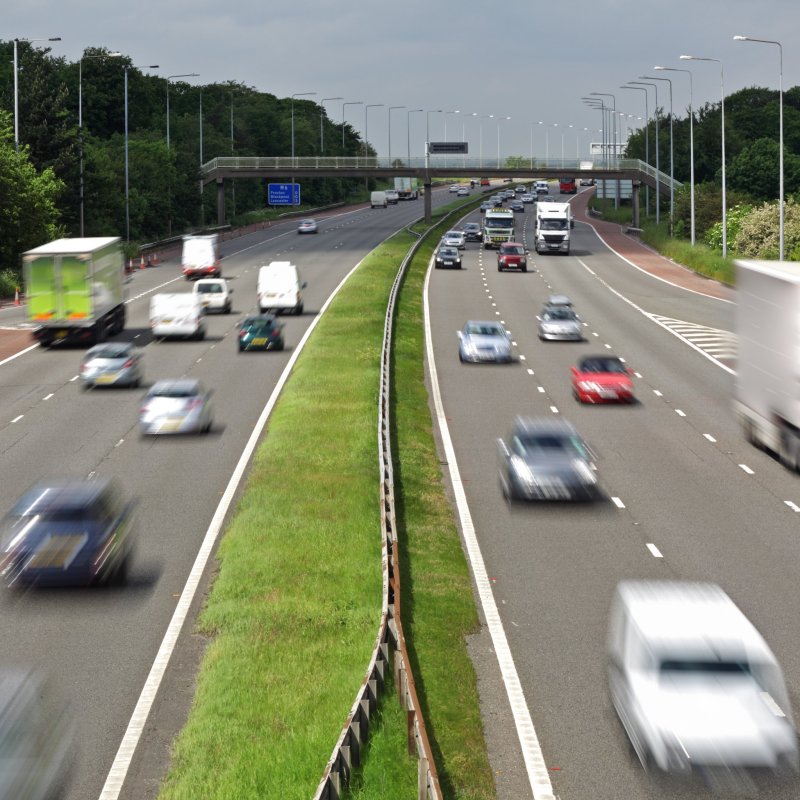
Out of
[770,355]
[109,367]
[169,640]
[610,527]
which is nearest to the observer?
[169,640]

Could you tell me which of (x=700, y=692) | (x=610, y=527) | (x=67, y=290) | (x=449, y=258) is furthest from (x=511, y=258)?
(x=700, y=692)

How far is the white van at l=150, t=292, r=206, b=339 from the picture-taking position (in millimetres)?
57281

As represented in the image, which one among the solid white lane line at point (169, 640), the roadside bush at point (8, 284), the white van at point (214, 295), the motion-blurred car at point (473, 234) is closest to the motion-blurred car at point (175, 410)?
the solid white lane line at point (169, 640)

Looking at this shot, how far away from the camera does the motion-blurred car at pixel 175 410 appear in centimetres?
3722

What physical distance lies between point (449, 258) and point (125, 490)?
5974cm

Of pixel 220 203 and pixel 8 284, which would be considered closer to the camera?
pixel 8 284

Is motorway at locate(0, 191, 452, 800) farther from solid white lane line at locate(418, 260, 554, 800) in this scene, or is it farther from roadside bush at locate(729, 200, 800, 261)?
roadside bush at locate(729, 200, 800, 261)

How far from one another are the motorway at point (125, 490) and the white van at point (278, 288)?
0.88m

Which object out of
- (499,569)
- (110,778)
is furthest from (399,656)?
(499,569)

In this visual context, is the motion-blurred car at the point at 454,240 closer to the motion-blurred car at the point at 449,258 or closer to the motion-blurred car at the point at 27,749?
the motion-blurred car at the point at 449,258

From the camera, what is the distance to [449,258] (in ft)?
292

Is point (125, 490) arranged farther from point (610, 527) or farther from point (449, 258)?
point (449, 258)

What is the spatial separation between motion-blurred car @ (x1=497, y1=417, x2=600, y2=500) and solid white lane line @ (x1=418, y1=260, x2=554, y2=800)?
52.2 inches

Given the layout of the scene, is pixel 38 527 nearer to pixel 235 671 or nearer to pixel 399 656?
pixel 235 671
